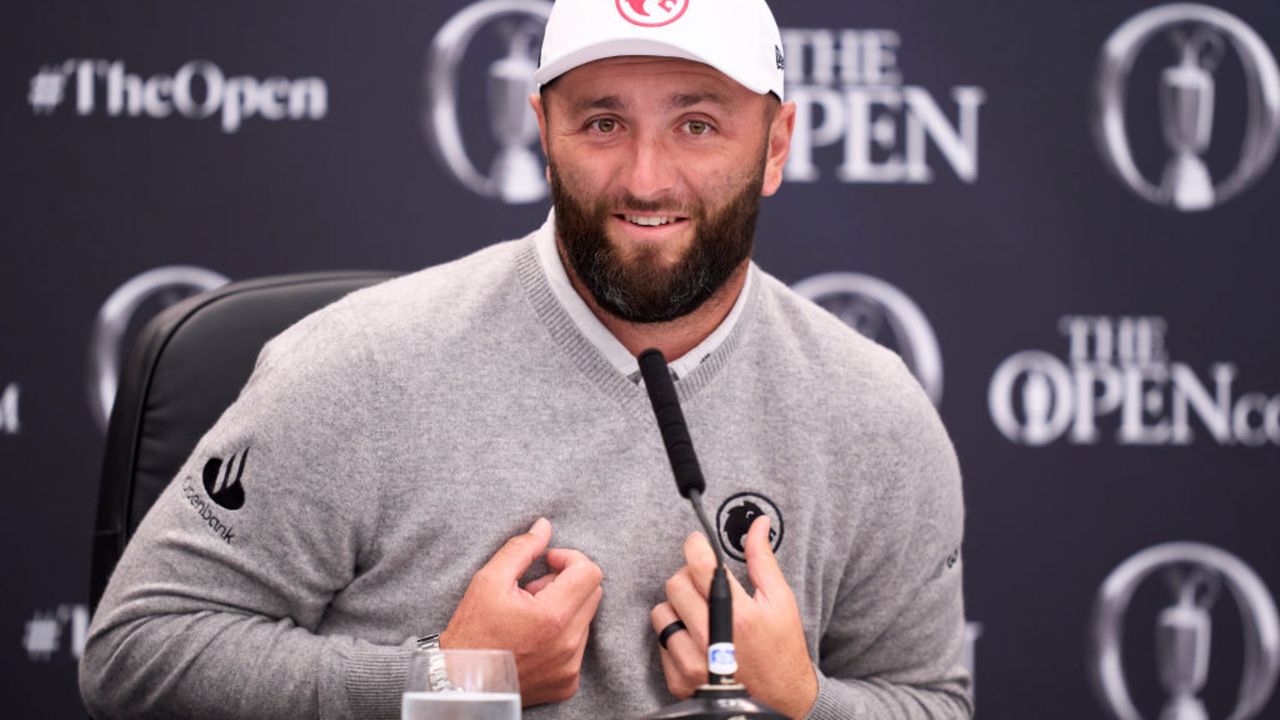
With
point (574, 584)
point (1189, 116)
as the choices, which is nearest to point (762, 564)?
point (574, 584)

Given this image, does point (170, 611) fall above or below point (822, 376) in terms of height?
below

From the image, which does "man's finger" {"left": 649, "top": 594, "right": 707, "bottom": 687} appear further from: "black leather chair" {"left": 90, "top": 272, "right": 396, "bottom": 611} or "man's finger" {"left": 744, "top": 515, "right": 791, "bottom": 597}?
"black leather chair" {"left": 90, "top": 272, "right": 396, "bottom": 611}

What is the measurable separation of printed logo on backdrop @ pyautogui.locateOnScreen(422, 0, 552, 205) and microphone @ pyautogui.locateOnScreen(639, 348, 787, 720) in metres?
1.44

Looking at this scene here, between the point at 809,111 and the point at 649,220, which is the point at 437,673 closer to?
the point at 649,220

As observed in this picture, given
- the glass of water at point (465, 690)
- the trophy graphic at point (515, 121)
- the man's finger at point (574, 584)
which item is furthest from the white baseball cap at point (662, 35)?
the trophy graphic at point (515, 121)

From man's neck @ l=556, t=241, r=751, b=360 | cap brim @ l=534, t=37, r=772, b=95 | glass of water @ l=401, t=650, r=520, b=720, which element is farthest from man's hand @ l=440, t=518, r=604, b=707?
cap brim @ l=534, t=37, r=772, b=95

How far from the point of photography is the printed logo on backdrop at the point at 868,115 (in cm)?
266

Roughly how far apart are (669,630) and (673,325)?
355 mm

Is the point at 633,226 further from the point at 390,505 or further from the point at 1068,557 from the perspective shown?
the point at 1068,557

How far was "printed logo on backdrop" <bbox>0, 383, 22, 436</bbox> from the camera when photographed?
2.59 meters

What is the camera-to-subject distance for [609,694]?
1587 millimetres

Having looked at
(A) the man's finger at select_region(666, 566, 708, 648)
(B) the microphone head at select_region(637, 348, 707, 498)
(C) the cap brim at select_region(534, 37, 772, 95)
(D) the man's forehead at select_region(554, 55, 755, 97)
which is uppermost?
(C) the cap brim at select_region(534, 37, 772, 95)

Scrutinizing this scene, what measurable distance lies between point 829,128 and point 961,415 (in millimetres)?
548

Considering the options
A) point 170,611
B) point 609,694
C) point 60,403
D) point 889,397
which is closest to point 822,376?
point 889,397
